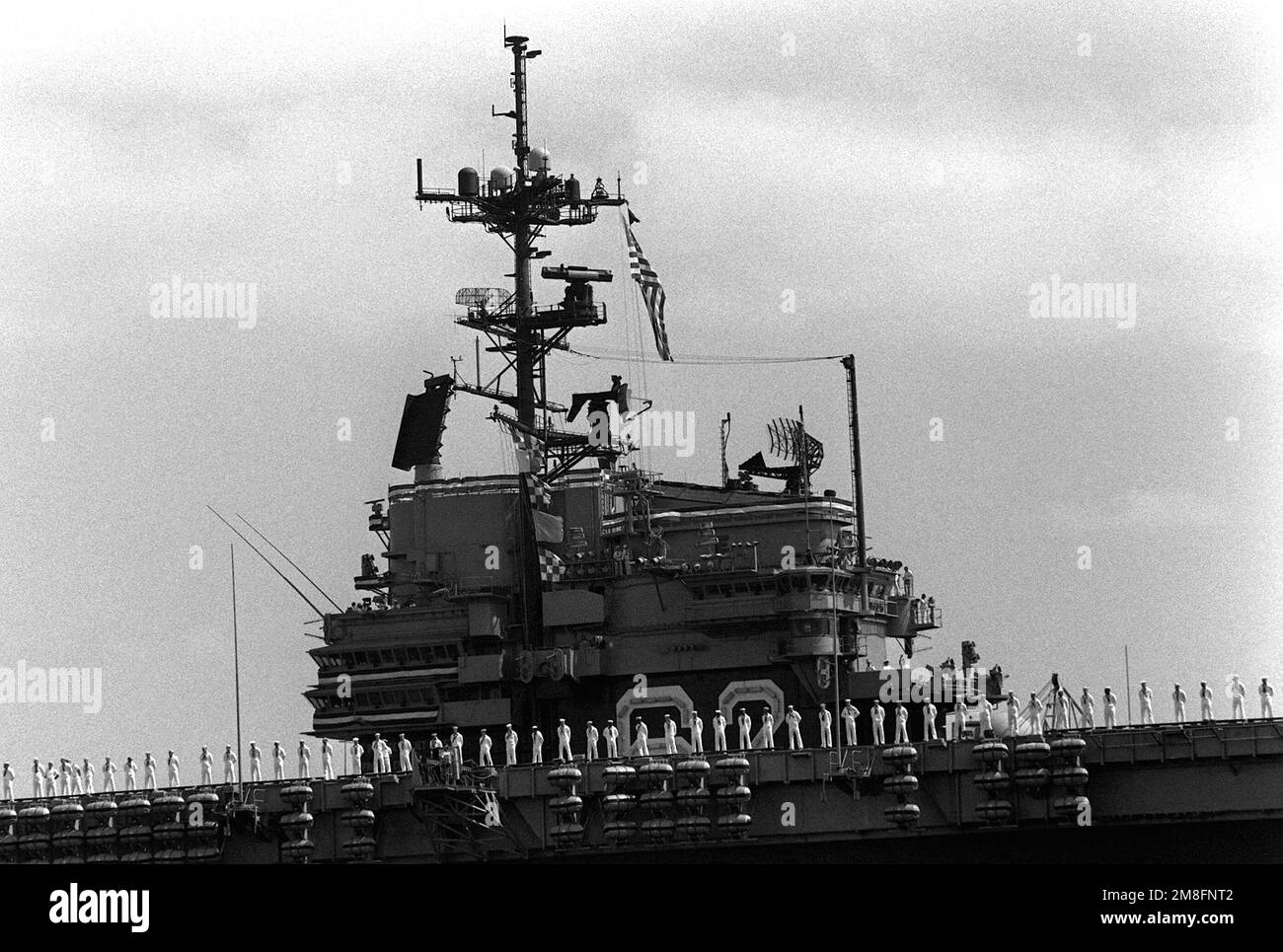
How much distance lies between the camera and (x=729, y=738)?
49.5 metres

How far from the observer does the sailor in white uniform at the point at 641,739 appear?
46.6 m

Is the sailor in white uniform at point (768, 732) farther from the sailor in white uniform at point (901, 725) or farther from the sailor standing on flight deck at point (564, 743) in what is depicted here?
the sailor standing on flight deck at point (564, 743)

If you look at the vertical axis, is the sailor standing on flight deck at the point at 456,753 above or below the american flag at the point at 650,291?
below

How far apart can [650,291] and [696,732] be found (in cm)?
1051

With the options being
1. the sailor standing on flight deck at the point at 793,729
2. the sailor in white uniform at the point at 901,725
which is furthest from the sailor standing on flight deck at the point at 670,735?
the sailor in white uniform at the point at 901,725

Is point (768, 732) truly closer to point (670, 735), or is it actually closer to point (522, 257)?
point (670, 735)

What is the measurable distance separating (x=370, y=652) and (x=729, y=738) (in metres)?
7.37

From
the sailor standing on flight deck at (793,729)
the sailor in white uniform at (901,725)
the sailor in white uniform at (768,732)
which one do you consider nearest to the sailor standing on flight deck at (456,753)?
the sailor in white uniform at (768,732)

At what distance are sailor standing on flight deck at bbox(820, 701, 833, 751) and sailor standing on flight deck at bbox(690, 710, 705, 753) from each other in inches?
87.8

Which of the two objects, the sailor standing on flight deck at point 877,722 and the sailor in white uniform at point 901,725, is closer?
the sailor in white uniform at point 901,725

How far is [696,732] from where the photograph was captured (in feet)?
153

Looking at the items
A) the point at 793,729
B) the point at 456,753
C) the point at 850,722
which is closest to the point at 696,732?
the point at 793,729

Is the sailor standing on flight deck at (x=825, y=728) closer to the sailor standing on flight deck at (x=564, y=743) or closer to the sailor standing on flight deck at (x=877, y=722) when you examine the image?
the sailor standing on flight deck at (x=877, y=722)

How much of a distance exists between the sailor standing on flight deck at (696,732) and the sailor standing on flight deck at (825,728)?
2.23 metres
